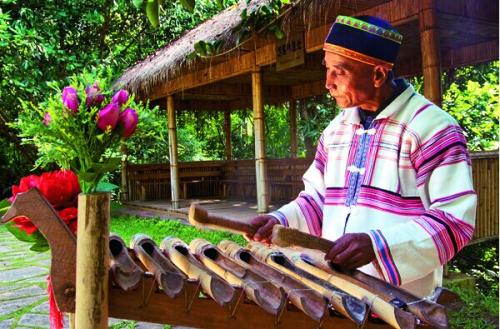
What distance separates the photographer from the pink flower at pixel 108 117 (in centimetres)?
127

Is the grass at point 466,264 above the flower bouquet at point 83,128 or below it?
below

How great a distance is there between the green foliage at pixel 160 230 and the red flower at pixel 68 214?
501 cm

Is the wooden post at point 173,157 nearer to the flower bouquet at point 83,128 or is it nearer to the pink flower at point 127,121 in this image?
the flower bouquet at point 83,128

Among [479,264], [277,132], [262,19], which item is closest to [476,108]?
[479,264]

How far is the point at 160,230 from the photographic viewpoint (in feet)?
25.6

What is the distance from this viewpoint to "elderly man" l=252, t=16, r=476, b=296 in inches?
53.3

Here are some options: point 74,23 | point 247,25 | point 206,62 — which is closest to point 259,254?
point 247,25

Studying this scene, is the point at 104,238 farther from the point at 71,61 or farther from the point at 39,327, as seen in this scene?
the point at 71,61

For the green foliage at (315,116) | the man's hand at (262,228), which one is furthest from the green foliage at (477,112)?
the man's hand at (262,228)

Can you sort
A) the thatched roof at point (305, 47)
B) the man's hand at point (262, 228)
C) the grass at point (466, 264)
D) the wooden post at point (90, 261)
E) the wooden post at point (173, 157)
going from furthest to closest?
1. the wooden post at point (173, 157)
2. the thatched roof at point (305, 47)
3. the grass at point (466, 264)
4. the man's hand at point (262, 228)
5. the wooden post at point (90, 261)

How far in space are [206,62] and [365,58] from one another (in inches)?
261

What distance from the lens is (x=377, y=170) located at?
1.55 metres

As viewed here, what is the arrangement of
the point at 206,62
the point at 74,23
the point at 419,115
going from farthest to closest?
1. the point at 74,23
2. the point at 206,62
3. the point at 419,115

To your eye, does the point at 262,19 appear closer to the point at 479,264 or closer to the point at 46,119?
the point at 46,119
